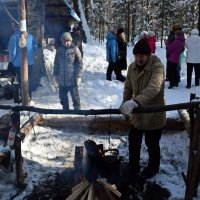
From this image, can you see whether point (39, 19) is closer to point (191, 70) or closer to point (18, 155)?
point (191, 70)

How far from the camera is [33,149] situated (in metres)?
6.11

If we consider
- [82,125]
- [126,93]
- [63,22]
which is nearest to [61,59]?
[82,125]

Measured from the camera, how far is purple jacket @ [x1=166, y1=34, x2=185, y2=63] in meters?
10.8

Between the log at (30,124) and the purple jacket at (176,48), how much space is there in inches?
218

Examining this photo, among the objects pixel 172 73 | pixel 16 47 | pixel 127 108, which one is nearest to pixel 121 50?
pixel 172 73

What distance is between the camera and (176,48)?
10898mm

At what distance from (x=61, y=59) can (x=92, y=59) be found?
9561 mm

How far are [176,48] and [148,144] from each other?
21.3 feet

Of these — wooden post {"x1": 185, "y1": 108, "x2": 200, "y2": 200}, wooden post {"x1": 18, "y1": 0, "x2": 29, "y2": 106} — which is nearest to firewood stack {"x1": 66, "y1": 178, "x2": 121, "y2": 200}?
wooden post {"x1": 185, "y1": 108, "x2": 200, "y2": 200}

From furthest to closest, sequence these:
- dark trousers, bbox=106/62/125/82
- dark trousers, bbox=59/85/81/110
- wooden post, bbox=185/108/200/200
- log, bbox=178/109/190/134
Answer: dark trousers, bbox=106/62/125/82 → dark trousers, bbox=59/85/81/110 → log, bbox=178/109/190/134 → wooden post, bbox=185/108/200/200

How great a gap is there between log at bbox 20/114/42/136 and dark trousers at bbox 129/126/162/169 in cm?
204

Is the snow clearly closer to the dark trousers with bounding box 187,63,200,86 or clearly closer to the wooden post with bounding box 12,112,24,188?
the wooden post with bounding box 12,112,24,188

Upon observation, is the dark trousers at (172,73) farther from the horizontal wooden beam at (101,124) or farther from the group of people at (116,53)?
the horizontal wooden beam at (101,124)

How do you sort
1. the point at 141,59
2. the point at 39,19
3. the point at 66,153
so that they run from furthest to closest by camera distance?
the point at 39,19 < the point at 66,153 < the point at 141,59
